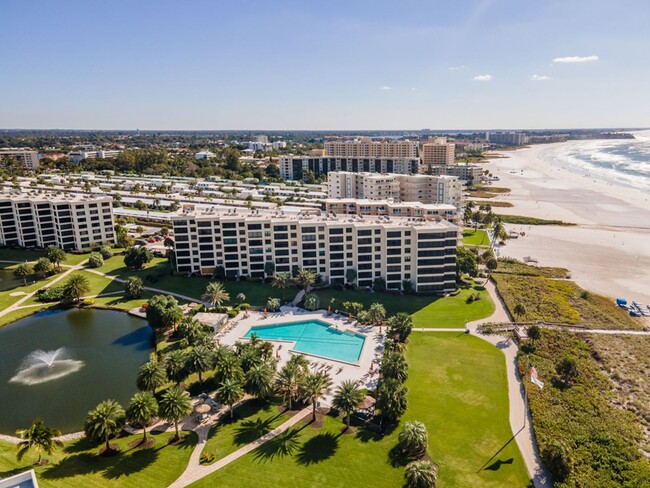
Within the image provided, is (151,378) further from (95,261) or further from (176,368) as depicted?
(95,261)

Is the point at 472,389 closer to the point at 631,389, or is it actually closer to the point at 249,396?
the point at 631,389

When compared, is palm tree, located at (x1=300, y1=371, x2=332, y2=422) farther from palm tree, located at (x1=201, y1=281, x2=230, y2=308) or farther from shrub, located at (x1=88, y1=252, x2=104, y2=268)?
shrub, located at (x1=88, y1=252, x2=104, y2=268)

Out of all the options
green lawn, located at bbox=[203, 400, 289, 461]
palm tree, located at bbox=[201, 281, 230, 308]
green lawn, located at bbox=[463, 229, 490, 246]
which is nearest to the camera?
green lawn, located at bbox=[203, 400, 289, 461]

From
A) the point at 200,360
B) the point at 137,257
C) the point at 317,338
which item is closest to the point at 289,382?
the point at 200,360

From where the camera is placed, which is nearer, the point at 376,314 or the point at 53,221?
the point at 376,314

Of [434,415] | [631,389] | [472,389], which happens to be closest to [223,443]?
[434,415]

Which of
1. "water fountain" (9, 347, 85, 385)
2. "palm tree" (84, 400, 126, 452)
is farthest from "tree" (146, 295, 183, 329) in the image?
"palm tree" (84, 400, 126, 452)

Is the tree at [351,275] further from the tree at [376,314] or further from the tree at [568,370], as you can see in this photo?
the tree at [568,370]
